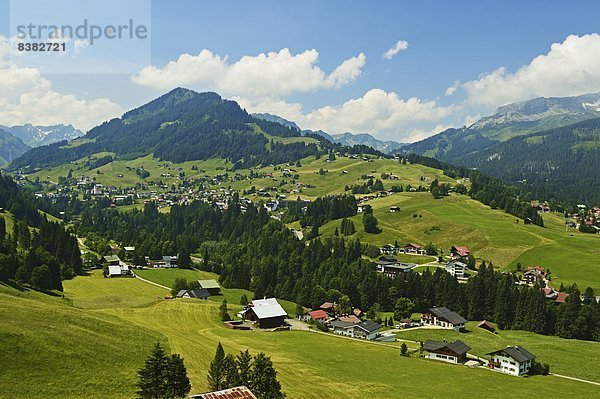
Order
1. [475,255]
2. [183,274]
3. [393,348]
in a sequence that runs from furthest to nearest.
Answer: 1. [475,255]
2. [183,274]
3. [393,348]

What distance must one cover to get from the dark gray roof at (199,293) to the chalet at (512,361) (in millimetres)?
→ 68113

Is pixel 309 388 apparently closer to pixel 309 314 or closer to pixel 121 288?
pixel 309 314

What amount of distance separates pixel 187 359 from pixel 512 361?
1861 inches

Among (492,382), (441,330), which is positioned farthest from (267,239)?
(492,382)

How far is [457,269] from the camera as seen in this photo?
149250mm

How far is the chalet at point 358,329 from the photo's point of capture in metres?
95.7

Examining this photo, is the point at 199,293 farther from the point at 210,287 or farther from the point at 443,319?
the point at 443,319

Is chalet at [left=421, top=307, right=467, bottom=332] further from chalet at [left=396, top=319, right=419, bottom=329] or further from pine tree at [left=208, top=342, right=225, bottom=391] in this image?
pine tree at [left=208, top=342, right=225, bottom=391]

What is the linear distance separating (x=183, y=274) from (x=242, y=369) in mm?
106490

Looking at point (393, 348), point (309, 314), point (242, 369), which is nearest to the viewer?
point (242, 369)


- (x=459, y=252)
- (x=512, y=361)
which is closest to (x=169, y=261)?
(x=459, y=252)

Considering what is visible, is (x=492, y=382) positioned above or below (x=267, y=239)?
below

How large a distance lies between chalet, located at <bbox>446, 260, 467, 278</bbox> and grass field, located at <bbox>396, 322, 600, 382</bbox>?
109 feet

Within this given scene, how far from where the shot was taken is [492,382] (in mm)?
66750
